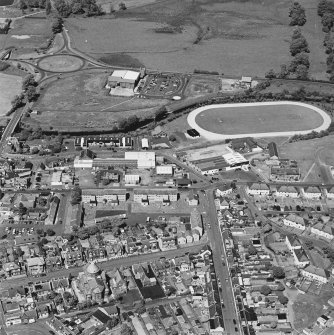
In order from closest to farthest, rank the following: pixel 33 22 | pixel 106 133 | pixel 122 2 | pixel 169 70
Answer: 1. pixel 106 133
2. pixel 169 70
3. pixel 33 22
4. pixel 122 2

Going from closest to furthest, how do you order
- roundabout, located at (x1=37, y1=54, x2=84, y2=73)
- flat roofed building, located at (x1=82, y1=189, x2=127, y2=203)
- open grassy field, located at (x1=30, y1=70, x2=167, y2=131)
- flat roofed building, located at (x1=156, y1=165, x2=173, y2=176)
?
1. flat roofed building, located at (x1=82, y1=189, x2=127, y2=203)
2. flat roofed building, located at (x1=156, y1=165, x2=173, y2=176)
3. open grassy field, located at (x1=30, y1=70, x2=167, y2=131)
4. roundabout, located at (x1=37, y1=54, x2=84, y2=73)

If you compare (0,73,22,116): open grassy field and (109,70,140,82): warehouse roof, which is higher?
(109,70,140,82): warehouse roof

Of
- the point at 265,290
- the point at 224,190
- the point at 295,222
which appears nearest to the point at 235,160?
the point at 224,190

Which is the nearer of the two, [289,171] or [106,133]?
[289,171]

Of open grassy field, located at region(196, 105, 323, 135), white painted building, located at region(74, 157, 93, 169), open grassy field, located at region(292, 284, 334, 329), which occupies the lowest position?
white painted building, located at region(74, 157, 93, 169)

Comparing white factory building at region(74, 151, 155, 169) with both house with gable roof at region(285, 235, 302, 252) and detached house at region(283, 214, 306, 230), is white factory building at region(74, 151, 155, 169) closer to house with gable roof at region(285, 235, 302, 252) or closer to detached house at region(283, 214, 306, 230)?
detached house at region(283, 214, 306, 230)

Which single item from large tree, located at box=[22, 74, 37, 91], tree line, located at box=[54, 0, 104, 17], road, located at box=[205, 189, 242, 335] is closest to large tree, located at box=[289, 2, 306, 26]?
tree line, located at box=[54, 0, 104, 17]

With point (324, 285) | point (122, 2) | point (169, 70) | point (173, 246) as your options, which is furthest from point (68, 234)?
point (122, 2)

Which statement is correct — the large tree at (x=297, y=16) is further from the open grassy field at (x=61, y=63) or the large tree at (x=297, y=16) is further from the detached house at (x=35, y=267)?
the detached house at (x=35, y=267)

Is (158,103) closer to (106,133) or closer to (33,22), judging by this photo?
(106,133)
